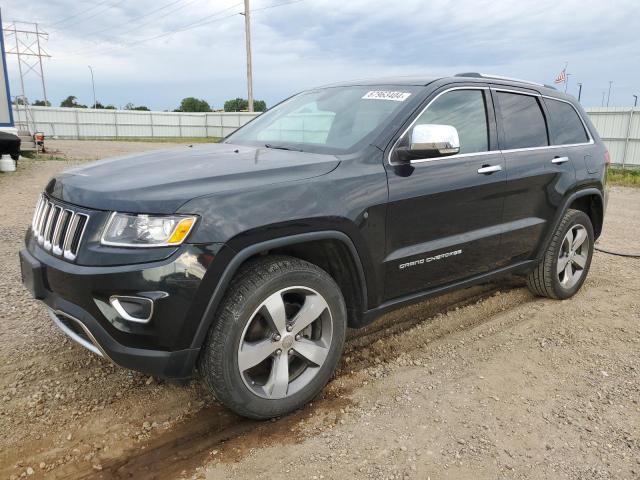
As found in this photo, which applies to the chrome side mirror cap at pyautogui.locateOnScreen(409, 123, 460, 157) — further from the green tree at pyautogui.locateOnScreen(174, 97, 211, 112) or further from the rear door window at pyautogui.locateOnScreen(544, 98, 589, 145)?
the green tree at pyautogui.locateOnScreen(174, 97, 211, 112)

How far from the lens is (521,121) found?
3971mm

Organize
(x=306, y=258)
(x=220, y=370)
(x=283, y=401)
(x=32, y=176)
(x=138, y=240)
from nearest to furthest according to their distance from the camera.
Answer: (x=138, y=240) < (x=220, y=370) < (x=283, y=401) < (x=306, y=258) < (x=32, y=176)

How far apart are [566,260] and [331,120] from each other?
2573mm

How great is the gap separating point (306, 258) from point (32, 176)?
1209 cm

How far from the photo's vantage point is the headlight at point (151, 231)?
2.25 m

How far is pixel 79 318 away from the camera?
2357 mm

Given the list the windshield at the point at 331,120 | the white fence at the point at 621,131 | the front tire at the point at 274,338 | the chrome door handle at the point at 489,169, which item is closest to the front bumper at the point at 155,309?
the front tire at the point at 274,338

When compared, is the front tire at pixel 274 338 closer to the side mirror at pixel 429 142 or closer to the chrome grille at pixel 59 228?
the chrome grille at pixel 59 228

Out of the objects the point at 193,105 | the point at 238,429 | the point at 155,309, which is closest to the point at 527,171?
the point at 238,429

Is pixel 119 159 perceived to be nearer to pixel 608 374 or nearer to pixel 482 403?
pixel 482 403

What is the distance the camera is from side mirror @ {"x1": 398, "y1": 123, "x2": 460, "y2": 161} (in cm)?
289

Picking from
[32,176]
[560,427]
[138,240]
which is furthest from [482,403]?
[32,176]

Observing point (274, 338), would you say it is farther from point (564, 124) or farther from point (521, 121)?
point (564, 124)

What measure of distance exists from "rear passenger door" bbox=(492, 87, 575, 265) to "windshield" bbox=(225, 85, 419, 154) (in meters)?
0.97
